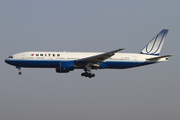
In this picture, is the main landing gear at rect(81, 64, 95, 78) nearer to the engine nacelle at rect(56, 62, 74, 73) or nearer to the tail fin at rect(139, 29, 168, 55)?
the engine nacelle at rect(56, 62, 74, 73)

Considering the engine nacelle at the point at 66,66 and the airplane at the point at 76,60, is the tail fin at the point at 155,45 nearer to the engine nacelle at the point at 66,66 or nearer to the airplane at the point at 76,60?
the airplane at the point at 76,60

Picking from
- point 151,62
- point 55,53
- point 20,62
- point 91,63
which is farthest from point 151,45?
point 20,62

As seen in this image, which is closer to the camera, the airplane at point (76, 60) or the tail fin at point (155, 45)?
the airplane at point (76, 60)

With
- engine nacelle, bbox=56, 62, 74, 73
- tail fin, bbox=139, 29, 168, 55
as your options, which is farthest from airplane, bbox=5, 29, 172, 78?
tail fin, bbox=139, 29, 168, 55

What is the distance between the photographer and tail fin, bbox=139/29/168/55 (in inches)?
2943

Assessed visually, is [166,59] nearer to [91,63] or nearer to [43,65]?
[91,63]

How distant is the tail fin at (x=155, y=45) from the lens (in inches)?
2943

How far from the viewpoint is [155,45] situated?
248 feet

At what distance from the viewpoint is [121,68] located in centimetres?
7038

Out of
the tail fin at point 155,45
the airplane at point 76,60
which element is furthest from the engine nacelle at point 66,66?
the tail fin at point 155,45

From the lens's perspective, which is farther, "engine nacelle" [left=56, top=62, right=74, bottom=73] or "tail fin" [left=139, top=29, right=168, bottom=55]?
"tail fin" [left=139, top=29, right=168, bottom=55]

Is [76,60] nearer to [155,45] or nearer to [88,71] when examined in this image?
[88,71]

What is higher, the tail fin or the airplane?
the tail fin

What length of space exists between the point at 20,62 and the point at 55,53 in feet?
21.7
